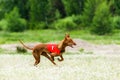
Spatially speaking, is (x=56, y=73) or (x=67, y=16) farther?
(x=67, y=16)

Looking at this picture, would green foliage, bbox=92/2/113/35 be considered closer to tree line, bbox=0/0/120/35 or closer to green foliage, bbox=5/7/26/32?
tree line, bbox=0/0/120/35

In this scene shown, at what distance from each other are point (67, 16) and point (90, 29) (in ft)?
65.2

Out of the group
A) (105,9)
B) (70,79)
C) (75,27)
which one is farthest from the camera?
(75,27)

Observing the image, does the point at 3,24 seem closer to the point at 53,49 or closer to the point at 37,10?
the point at 37,10

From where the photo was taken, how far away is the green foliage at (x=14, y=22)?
103625 mm

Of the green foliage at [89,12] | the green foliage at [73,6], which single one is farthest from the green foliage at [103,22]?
the green foliage at [73,6]

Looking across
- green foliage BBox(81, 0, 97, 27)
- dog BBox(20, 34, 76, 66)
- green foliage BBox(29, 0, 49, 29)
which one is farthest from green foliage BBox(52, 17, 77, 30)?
dog BBox(20, 34, 76, 66)

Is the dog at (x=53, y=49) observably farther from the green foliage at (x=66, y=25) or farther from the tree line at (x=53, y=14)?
the green foliage at (x=66, y=25)

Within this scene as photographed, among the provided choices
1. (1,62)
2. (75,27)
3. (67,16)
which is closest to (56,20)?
(67,16)

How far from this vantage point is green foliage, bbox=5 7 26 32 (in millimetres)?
103625

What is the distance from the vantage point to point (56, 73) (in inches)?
1038

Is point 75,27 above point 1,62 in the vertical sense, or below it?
below

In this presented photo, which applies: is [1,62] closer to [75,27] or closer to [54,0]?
[75,27]

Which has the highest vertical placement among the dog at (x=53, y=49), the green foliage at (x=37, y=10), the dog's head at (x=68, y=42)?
the dog's head at (x=68, y=42)
